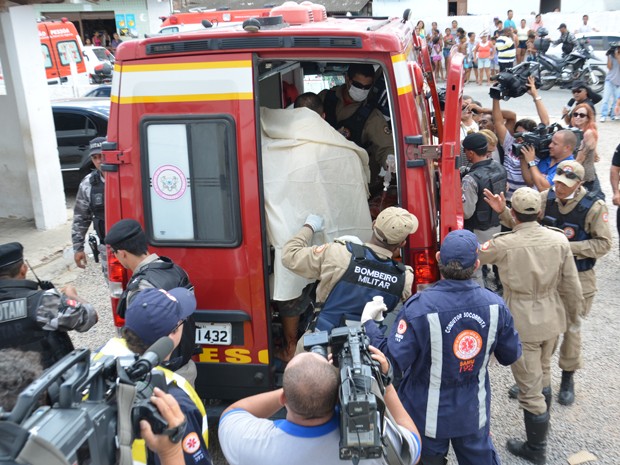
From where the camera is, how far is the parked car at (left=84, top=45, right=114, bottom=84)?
52.7 ft

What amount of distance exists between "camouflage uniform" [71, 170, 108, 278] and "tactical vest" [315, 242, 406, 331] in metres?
2.95

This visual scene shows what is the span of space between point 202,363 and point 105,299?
330 cm

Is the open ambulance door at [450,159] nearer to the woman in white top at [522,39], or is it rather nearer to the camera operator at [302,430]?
the camera operator at [302,430]

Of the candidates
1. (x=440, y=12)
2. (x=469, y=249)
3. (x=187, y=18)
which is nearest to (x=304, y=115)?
(x=469, y=249)

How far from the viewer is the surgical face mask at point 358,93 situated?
5223 millimetres

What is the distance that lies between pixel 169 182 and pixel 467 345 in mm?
1878

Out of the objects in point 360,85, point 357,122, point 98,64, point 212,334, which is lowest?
point 212,334

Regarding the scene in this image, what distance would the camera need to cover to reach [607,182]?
976 cm

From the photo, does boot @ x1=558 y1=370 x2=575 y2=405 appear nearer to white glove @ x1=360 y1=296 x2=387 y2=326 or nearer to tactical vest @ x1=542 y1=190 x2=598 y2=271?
tactical vest @ x1=542 y1=190 x2=598 y2=271

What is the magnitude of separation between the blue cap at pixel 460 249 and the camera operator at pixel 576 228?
63.7 inches

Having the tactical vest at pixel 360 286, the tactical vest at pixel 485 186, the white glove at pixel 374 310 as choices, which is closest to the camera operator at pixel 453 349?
the white glove at pixel 374 310

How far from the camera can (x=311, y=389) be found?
80.4 inches

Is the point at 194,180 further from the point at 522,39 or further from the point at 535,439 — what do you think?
the point at 522,39

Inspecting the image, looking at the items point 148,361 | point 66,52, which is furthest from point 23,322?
point 66,52
